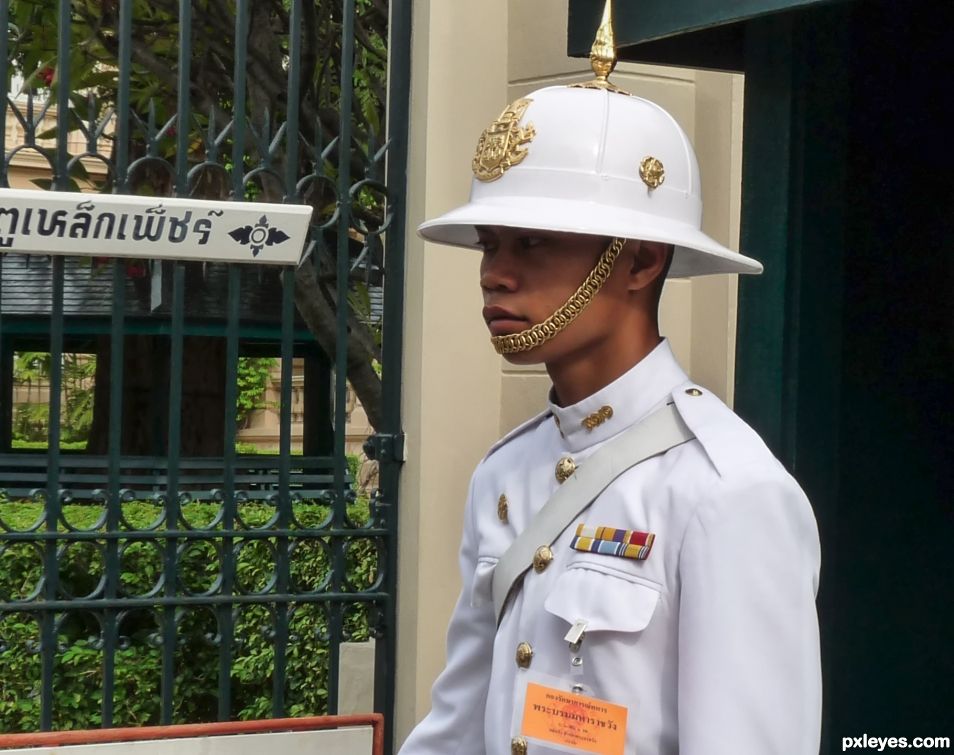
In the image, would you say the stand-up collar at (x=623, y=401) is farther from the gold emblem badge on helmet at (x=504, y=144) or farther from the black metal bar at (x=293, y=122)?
the black metal bar at (x=293, y=122)

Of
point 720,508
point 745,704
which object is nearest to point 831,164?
point 720,508

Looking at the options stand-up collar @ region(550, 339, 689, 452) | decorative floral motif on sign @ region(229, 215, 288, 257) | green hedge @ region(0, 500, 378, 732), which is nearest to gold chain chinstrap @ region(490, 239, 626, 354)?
stand-up collar @ region(550, 339, 689, 452)

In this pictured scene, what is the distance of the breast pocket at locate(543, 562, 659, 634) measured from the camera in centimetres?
181

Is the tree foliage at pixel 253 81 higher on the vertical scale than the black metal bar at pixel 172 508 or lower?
higher

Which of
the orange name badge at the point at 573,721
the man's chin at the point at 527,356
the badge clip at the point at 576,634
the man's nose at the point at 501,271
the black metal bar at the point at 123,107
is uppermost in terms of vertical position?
the black metal bar at the point at 123,107

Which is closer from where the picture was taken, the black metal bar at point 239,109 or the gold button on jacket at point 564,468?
the gold button on jacket at point 564,468

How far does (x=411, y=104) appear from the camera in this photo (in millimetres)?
4441

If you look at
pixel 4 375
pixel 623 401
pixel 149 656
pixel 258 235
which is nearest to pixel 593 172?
pixel 623 401

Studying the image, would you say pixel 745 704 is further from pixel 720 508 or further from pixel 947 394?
pixel 947 394

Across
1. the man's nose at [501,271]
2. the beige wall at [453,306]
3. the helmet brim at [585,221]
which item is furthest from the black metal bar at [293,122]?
the man's nose at [501,271]

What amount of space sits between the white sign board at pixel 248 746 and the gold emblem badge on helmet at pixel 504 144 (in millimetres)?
2445

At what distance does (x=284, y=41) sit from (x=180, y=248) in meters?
3.72

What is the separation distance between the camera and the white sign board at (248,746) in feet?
12.9

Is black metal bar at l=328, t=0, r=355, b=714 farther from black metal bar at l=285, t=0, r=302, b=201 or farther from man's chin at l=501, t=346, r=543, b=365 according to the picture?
man's chin at l=501, t=346, r=543, b=365
